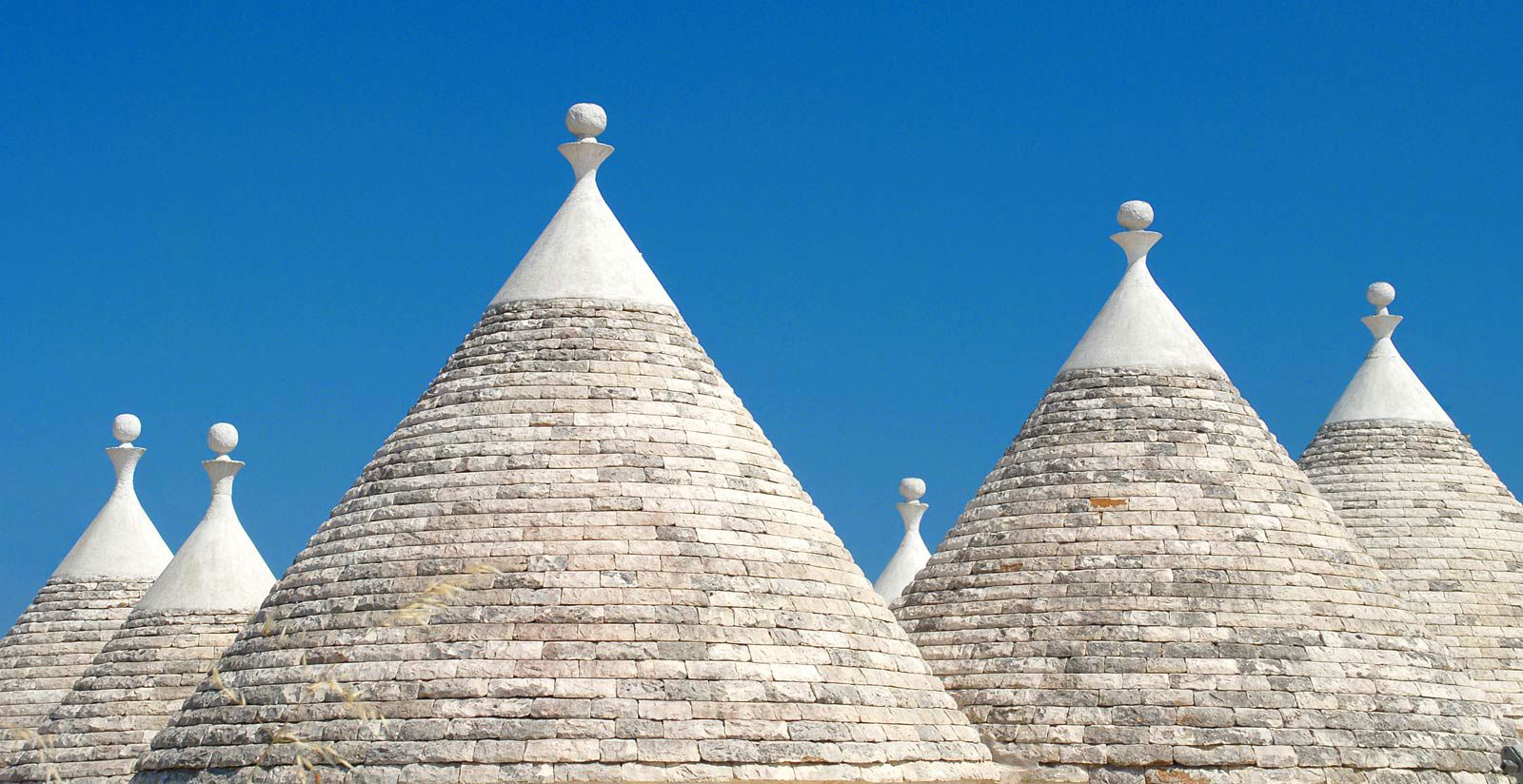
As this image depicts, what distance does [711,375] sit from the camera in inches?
620

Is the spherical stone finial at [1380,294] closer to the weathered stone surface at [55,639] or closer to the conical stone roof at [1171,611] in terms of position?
the conical stone roof at [1171,611]

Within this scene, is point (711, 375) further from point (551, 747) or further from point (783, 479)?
point (551, 747)

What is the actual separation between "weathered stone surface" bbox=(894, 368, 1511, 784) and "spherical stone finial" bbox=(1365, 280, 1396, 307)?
583cm

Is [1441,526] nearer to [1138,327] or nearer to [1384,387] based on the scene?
[1384,387]

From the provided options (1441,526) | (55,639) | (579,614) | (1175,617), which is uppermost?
(1441,526)

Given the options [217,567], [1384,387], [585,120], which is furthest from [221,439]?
[1384,387]

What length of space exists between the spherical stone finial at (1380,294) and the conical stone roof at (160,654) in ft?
37.1

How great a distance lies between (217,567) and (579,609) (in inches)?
326

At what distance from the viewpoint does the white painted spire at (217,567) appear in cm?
2058

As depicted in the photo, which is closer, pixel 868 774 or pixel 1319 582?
pixel 868 774

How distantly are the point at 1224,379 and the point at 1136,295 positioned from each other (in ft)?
3.31

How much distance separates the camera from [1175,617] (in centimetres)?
1608

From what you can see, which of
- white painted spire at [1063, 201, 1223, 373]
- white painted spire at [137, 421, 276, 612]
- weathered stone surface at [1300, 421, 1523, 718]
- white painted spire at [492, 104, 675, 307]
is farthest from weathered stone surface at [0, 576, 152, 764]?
weathered stone surface at [1300, 421, 1523, 718]

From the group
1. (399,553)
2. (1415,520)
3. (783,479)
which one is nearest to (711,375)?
(783,479)
